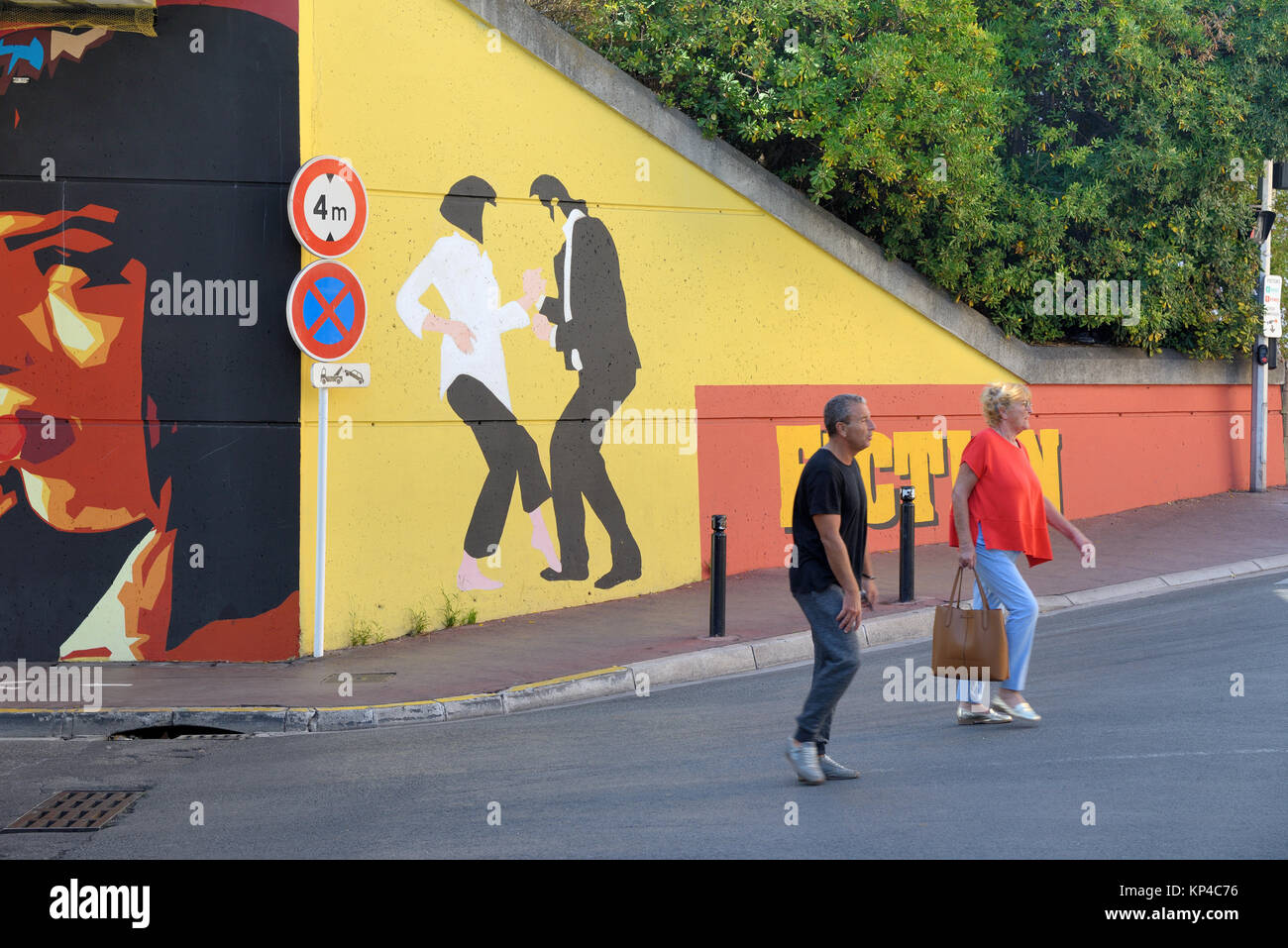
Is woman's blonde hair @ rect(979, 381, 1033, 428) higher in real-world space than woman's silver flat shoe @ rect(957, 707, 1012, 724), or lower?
higher

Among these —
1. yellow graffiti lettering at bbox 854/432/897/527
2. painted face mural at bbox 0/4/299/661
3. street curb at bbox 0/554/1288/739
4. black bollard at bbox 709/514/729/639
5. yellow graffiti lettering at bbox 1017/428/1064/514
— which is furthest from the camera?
yellow graffiti lettering at bbox 1017/428/1064/514

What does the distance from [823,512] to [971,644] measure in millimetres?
1574

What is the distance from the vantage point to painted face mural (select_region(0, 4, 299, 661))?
33.3ft

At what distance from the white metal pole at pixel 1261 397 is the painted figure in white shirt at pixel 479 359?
11.1 meters

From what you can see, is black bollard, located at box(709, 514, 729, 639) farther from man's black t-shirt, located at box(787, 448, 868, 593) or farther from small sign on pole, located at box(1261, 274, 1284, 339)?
small sign on pole, located at box(1261, 274, 1284, 339)

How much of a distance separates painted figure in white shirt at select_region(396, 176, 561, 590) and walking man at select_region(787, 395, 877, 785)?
5467 mm

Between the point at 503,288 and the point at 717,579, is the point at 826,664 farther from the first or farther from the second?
the point at 503,288


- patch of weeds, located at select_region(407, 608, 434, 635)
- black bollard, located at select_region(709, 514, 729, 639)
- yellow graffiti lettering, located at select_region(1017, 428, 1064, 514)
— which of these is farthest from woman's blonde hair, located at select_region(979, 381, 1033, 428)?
yellow graffiti lettering, located at select_region(1017, 428, 1064, 514)

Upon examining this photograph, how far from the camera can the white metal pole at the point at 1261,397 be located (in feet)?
56.6

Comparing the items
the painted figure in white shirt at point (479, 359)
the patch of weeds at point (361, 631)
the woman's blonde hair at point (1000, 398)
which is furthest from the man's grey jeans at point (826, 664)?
the painted figure in white shirt at point (479, 359)

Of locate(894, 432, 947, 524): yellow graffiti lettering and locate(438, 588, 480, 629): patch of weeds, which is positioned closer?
locate(438, 588, 480, 629): patch of weeds
